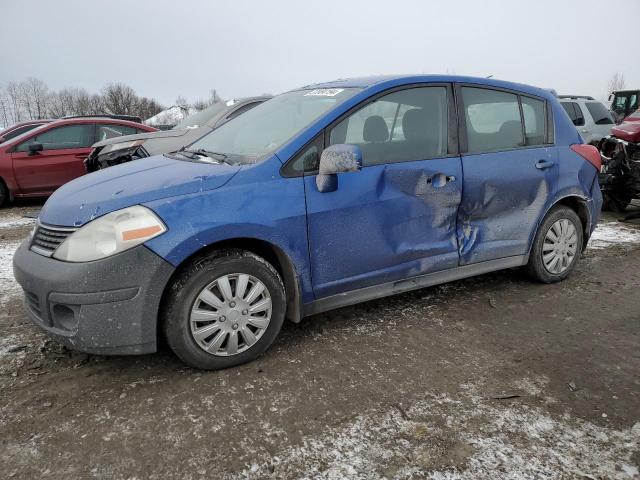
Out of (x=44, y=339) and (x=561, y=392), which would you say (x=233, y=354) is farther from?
(x=561, y=392)

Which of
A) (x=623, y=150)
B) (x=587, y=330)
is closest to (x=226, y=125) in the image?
(x=587, y=330)

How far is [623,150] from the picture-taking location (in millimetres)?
6820

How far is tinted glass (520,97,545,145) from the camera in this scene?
3.86 meters

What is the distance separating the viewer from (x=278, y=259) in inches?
116

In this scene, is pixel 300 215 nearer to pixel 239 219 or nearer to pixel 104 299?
pixel 239 219

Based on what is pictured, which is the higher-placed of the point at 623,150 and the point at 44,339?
the point at 623,150

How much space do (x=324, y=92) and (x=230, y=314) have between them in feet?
5.64

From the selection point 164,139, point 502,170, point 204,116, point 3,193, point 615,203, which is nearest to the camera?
point 502,170

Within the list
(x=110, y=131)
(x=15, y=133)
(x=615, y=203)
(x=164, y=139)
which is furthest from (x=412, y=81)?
(x=15, y=133)

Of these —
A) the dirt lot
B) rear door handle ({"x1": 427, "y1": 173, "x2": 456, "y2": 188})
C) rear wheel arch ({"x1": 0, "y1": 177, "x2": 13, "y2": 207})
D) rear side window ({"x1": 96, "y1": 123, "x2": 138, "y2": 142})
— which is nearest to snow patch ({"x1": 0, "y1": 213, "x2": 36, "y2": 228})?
rear wheel arch ({"x1": 0, "y1": 177, "x2": 13, "y2": 207})

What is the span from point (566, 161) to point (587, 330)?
1406 millimetres

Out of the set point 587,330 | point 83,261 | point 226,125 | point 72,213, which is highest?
point 226,125

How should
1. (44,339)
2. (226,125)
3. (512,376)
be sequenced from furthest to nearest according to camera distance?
(226,125)
(44,339)
(512,376)

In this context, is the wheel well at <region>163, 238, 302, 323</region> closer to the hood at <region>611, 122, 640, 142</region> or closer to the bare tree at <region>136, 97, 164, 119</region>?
the hood at <region>611, 122, 640, 142</region>
